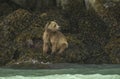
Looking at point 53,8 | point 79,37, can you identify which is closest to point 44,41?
point 79,37

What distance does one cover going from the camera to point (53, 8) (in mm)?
24922

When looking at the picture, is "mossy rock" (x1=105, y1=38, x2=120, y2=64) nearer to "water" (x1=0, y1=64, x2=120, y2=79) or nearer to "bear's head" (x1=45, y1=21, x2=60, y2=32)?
"water" (x1=0, y1=64, x2=120, y2=79)

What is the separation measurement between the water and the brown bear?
5.80ft

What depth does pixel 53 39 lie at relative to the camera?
2175cm

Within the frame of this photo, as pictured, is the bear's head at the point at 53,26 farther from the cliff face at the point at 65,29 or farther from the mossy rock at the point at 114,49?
the mossy rock at the point at 114,49

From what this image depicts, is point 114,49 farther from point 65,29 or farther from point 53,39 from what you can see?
point 65,29

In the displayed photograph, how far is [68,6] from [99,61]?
452cm

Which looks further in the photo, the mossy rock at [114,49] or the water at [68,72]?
the mossy rock at [114,49]

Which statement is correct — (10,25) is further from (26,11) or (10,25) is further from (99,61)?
(99,61)

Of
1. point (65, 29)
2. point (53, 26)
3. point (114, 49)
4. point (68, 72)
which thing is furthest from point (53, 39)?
point (68, 72)

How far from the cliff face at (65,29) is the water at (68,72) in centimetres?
166

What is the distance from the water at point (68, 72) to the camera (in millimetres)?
15656

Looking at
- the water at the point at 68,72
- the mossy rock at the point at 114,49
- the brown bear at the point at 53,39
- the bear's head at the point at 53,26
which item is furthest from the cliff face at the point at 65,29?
the water at the point at 68,72

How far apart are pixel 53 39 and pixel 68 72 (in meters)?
4.49
